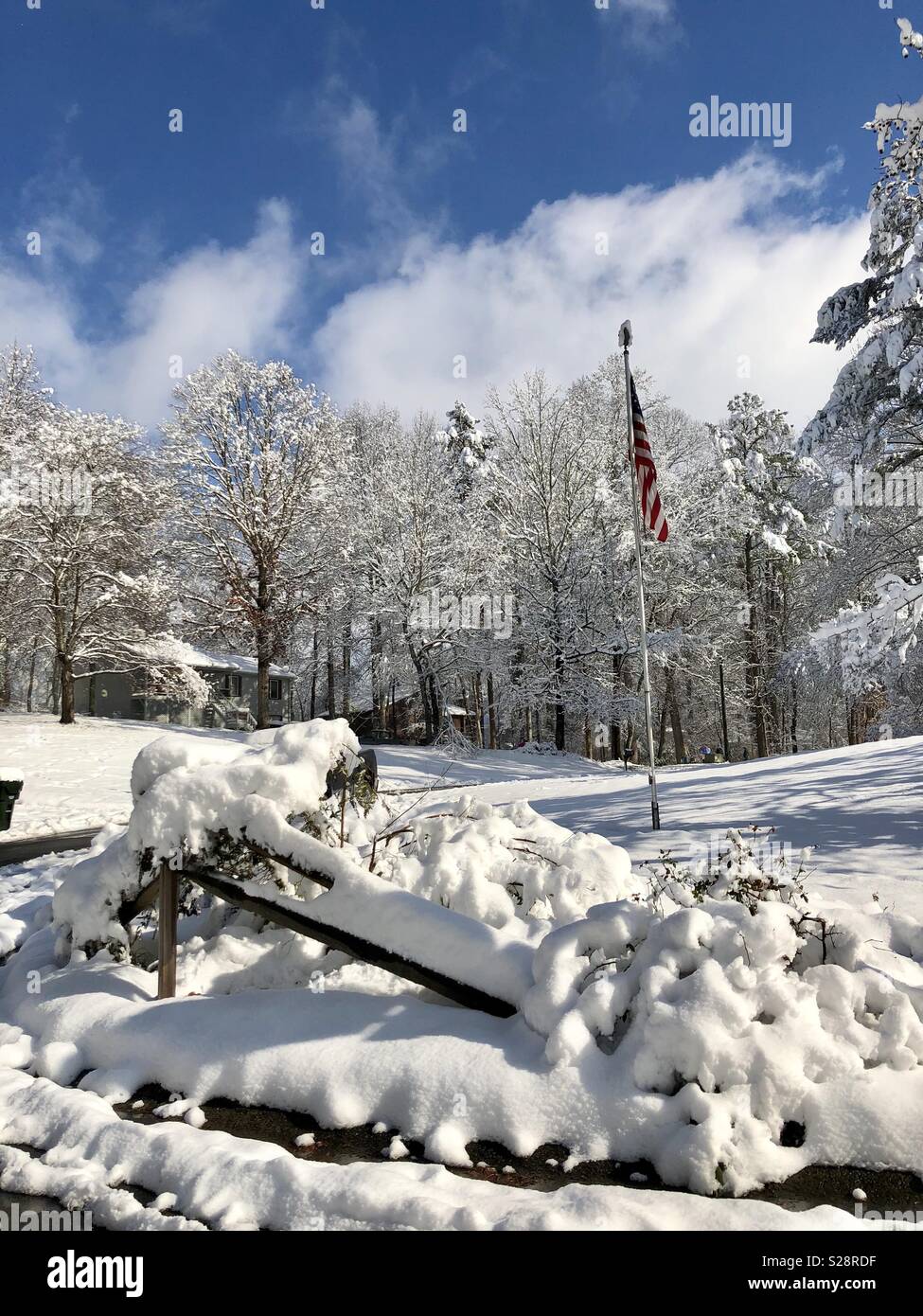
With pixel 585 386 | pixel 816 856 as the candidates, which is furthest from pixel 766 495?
pixel 816 856

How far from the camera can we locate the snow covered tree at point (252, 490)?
85.4 feet

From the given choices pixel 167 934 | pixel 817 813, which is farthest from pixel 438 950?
pixel 817 813

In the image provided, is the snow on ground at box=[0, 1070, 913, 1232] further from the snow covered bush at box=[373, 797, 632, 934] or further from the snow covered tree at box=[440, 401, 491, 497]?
the snow covered tree at box=[440, 401, 491, 497]

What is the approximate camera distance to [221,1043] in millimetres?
3918

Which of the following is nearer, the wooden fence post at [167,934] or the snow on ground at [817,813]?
the wooden fence post at [167,934]

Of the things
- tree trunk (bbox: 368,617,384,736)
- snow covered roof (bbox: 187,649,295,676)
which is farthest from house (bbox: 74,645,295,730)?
tree trunk (bbox: 368,617,384,736)

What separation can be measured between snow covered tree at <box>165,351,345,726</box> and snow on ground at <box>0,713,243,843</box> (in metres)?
4.73

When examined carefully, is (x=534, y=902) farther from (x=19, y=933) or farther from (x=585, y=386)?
(x=585, y=386)

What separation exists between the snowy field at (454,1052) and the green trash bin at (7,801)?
8.09 metres

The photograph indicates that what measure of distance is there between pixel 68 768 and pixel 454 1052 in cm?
Result: 1774

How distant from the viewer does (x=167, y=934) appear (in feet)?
15.2

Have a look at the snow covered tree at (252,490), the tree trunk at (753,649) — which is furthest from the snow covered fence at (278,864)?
the tree trunk at (753,649)

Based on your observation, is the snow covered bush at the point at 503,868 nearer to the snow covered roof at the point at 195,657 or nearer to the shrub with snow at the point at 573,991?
the shrub with snow at the point at 573,991

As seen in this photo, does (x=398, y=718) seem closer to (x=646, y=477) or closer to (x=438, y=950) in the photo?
(x=646, y=477)
